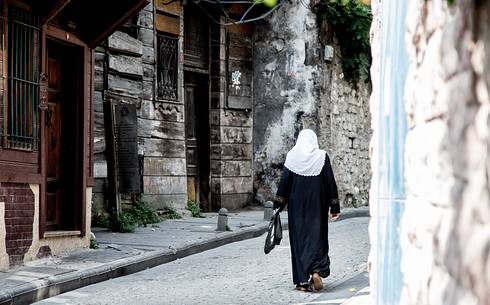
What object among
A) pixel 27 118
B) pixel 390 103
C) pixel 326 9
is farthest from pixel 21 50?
pixel 326 9

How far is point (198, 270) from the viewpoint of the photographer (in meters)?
10.3

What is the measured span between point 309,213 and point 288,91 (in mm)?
10028

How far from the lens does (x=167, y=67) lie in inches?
654

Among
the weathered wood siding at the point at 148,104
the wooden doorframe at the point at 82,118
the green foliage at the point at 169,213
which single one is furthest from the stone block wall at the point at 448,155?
the green foliage at the point at 169,213

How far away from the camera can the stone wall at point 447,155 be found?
2.29 m

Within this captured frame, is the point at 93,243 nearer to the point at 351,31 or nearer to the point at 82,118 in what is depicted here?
the point at 82,118

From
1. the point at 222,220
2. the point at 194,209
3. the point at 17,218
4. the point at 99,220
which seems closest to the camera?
the point at 17,218

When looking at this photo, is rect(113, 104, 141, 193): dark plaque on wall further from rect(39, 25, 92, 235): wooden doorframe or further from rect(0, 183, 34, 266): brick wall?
rect(0, 183, 34, 266): brick wall

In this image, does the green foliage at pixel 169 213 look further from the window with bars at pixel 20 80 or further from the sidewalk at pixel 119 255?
the window with bars at pixel 20 80

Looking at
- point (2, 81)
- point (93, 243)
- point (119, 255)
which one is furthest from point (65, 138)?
point (2, 81)

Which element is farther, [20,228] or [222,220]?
[222,220]

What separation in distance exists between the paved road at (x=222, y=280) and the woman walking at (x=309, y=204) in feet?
1.12

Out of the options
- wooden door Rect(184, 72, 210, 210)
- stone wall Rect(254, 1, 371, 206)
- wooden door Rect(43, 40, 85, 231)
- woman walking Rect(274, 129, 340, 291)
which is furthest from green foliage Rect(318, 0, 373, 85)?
woman walking Rect(274, 129, 340, 291)

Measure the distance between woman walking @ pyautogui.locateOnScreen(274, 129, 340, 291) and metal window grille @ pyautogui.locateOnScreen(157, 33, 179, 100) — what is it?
7425 mm
